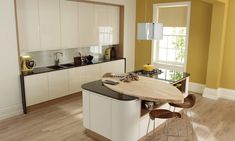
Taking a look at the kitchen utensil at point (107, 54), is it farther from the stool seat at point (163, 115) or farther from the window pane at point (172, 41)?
the stool seat at point (163, 115)

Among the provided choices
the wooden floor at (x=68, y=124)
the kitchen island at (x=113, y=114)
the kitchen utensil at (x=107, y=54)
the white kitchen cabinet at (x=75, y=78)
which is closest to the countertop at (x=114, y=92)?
the kitchen island at (x=113, y=114)

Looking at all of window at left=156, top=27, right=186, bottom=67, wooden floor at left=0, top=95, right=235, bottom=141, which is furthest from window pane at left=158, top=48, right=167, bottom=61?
wooden floor at left=0, top=95, right=235, bottom=141

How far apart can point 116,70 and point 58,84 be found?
2071 mm

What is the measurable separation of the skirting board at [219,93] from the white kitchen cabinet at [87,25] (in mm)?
3261

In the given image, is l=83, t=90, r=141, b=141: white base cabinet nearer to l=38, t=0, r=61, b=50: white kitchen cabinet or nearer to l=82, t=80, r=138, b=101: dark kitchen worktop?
l=82, t=80, r=138, b=101: dark kitchen worktop

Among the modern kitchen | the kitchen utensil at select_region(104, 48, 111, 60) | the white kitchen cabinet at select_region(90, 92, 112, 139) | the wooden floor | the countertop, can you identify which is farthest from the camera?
the kitchen utensil at select_region(104, 48, 111, 60)

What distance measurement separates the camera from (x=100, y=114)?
10.6 ft

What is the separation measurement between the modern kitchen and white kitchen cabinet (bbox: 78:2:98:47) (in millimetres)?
26

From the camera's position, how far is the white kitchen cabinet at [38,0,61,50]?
4.65 m

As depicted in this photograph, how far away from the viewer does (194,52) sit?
5.84 m

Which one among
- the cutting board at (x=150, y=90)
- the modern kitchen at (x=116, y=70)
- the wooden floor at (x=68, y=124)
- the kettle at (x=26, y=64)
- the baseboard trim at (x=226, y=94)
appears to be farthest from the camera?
the baseboard trim at (x=226, y=94)

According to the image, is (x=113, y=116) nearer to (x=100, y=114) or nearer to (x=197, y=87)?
(x=100, y=114)

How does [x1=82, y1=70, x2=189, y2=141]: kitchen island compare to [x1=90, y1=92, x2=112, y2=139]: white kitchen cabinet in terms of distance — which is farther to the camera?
[x1=90, y1=92, x2=112, y2=139]: white kitchen cabinet

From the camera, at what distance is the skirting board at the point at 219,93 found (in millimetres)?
5418
